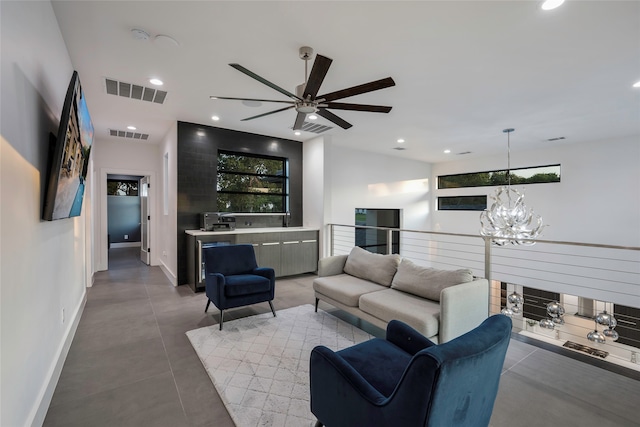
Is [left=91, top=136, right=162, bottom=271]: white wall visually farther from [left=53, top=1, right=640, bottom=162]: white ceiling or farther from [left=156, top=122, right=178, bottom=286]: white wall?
[left=53, top=1, right=640, bottom=162]: white ceiling

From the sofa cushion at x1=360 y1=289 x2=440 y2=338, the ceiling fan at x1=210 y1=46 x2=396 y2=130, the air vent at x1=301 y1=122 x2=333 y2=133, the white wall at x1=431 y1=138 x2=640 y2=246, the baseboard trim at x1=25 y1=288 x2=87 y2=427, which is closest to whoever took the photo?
the baseboard trim at x1=25 y1=288 x2=87 y2=427

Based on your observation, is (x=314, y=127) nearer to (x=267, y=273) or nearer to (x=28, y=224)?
(x=267, y=273)

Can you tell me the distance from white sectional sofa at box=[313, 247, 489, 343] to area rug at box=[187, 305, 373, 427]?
35 centimetres

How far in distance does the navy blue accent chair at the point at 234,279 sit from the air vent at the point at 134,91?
211 centimetres

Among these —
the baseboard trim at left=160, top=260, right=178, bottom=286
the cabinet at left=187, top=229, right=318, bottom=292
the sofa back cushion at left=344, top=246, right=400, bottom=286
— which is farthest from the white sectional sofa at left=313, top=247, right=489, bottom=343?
the baseboard trim at left=160, top=260, right=178, bottom=286

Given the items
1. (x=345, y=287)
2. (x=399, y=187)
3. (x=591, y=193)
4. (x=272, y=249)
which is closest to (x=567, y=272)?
(x=591, y=193)

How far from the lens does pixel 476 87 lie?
11.2 ft

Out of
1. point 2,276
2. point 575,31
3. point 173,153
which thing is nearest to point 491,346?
point 2,276

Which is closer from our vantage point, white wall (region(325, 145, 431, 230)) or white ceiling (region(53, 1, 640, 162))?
white ceiling (region(53, 1, 640, 162))

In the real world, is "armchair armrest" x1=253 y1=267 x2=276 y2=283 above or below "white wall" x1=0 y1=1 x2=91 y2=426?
below

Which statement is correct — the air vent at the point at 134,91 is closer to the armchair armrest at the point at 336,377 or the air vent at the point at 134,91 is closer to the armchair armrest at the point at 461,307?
the armchair armrest at the point at 336,377

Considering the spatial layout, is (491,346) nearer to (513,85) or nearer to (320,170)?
(513,85)

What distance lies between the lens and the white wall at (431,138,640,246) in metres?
5.43

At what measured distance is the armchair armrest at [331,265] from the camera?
388 cm
